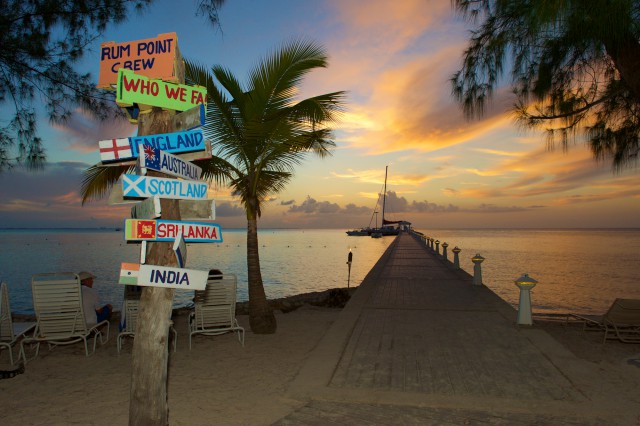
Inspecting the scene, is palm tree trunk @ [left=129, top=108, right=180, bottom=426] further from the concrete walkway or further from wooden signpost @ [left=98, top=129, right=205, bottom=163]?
the concrete walkway

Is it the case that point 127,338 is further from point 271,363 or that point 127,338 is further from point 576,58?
point 576,58

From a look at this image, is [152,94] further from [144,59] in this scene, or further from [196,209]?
[196,209]

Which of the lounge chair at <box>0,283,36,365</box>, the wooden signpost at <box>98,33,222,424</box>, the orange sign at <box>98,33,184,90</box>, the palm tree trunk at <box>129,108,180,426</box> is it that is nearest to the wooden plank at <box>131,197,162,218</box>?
the wooden signpost at <box>98,33,222,424</box>

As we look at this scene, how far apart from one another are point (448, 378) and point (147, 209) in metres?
4.36

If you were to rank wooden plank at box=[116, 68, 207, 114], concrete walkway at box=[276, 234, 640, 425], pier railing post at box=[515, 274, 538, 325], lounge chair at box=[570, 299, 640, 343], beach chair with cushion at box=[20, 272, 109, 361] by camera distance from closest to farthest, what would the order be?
wooden plank at box=[116, 68, 207, 114] < concrete walkway at box=[276, 234, 640, 425] < beach chair with cushion at box=[20, 272, 109, 361] < lounge chair at box=[570, 299, 640, 343] < pier railing post at box=[515, 274, 538, 325]

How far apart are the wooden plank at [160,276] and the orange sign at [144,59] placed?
1.66 meters

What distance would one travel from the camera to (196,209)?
365cm

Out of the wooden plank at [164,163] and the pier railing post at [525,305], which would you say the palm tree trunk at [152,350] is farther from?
the pier railing post at [525,305]

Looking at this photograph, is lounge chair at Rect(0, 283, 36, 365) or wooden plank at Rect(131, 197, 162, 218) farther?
lounge chair at Rect(0, 283, 36, 365)

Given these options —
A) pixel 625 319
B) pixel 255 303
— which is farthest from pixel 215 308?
pixel 625 319

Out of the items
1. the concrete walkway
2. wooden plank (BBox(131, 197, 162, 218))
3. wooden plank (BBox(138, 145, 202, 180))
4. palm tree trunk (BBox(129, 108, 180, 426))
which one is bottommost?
the concrete walkway

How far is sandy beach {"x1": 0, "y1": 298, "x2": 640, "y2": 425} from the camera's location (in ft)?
15.2

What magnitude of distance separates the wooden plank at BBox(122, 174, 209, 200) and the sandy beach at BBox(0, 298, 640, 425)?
2567 millimetres

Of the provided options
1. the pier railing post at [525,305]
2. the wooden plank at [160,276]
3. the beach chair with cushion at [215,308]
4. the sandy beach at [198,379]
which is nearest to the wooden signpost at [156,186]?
the wooden plank at [160,276]
